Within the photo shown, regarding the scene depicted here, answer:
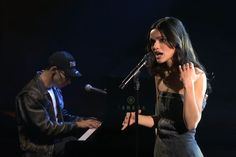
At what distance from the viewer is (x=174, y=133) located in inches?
81.7

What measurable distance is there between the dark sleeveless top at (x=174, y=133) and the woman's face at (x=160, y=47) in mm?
198

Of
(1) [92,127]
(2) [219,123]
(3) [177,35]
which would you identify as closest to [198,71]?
(3) [177,35]

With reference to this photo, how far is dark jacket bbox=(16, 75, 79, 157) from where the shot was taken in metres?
3.27

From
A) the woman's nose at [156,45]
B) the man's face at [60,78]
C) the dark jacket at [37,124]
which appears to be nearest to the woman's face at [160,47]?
the woman's nose at [156,45]

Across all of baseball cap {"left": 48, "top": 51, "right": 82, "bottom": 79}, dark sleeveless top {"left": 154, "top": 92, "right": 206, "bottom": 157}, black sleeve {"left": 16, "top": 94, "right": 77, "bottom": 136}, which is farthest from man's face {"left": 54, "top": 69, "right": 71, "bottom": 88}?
dark sleeveless top {"left": 154, "top": 92, "right": 206, "bottom": 157}

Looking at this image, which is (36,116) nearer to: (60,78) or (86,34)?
(60,78)

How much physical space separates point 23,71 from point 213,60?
8.20 ft

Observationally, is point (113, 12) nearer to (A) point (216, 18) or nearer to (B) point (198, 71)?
(A) point (216, 18)

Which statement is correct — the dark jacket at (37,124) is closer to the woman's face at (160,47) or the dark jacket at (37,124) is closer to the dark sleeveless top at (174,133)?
the dark sleeveless top at (174,133)

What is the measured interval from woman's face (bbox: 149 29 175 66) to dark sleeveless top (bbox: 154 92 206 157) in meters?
0.20

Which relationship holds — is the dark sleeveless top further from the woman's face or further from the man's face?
the man's face

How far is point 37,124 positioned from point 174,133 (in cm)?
150

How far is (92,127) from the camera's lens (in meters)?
3.38

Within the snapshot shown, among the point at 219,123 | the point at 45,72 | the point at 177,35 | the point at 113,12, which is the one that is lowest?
the point at 219,123
